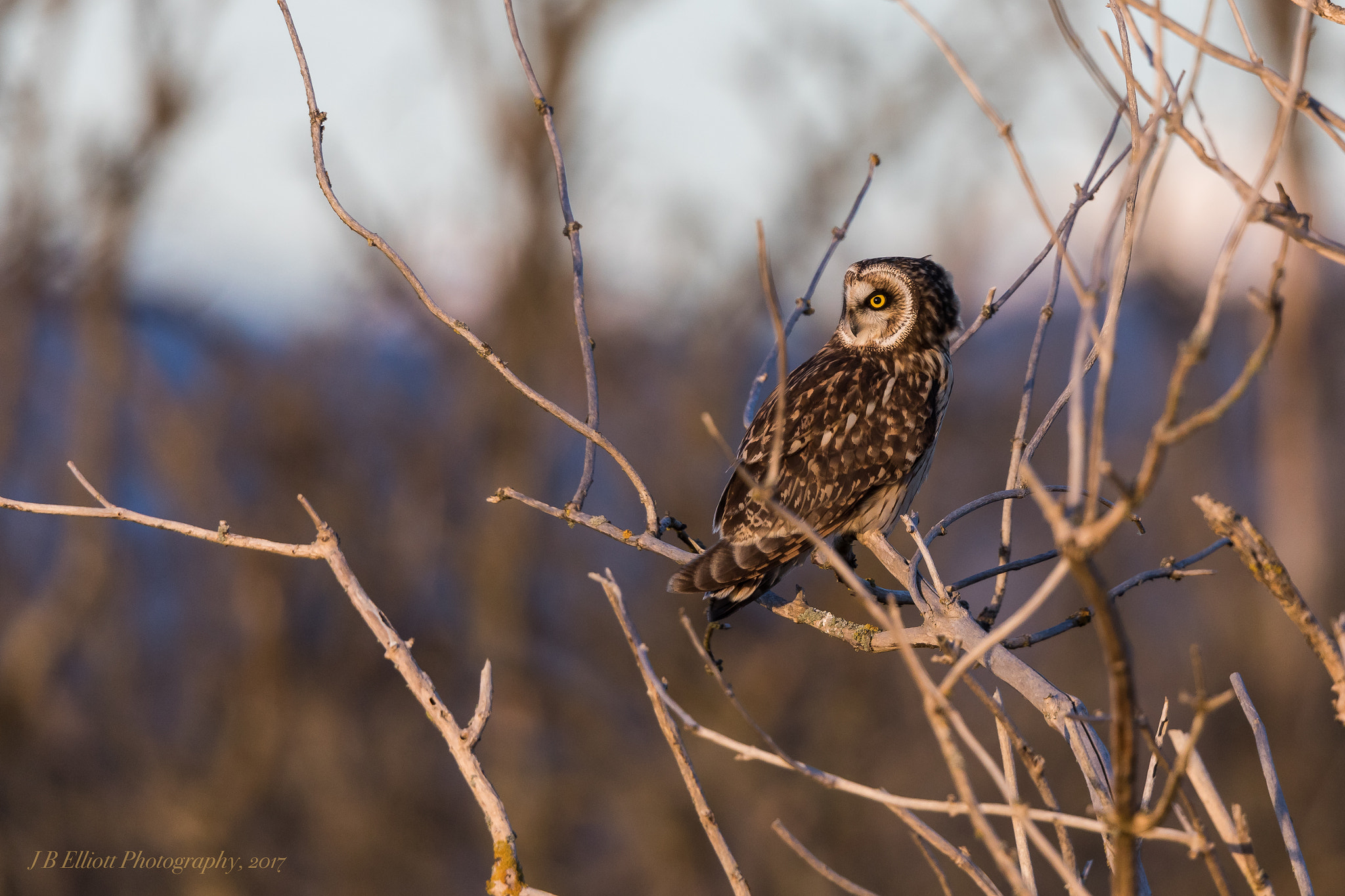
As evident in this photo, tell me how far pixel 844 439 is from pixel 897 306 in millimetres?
724

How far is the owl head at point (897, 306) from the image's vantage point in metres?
4.60

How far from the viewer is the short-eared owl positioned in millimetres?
3588

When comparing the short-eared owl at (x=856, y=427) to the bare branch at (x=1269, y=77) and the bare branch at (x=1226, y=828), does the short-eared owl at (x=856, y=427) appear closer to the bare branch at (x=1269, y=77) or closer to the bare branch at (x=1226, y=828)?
the bare branch at (x=1226, y=828)

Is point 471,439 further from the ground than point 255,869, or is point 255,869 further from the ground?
point 471,439

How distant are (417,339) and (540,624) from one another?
3.52 m

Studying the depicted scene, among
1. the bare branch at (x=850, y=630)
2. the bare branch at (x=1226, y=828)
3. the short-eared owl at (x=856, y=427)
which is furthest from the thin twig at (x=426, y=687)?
the short-eared owl at (x=856, y=427)

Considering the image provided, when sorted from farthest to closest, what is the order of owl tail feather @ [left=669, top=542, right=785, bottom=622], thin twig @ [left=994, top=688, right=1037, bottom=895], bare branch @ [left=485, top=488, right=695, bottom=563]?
1. owl tail feather @ [left=669, top=542, right=785, bottom=622]
2. bare branch @ [left=485, top=488, right=695, bottom=563]
3. thin twig @ [left=994, top=688, right=1037, bottom=895]

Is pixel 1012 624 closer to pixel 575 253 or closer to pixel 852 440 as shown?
pixel 575 253

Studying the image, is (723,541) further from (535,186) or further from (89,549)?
(535,186)

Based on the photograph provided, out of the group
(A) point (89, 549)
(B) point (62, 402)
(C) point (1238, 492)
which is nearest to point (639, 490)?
(A) point (89, 549)

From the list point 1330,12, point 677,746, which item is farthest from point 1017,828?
point 1330,12

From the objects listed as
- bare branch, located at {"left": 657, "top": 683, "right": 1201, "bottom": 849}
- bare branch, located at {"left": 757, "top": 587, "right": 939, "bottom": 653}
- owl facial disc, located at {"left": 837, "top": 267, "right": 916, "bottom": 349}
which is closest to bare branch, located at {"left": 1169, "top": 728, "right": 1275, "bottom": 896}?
bare branch, located at {"left": 657, "top": 683, "right": 1201, "bottom": 849}

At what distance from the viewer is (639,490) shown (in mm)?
3006

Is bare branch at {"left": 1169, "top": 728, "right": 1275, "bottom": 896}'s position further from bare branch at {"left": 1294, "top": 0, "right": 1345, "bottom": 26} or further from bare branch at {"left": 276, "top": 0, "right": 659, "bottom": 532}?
bare branch at {"left": 276, "top": 0, "right": 659, "bottom": 532}
